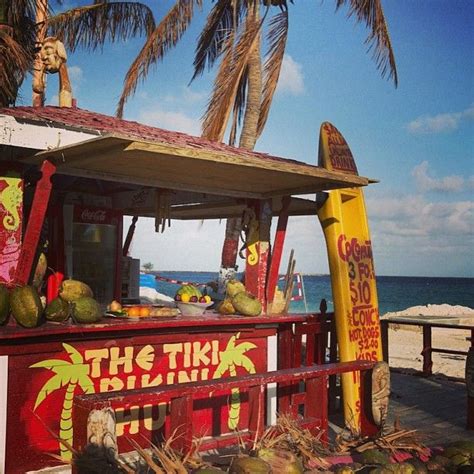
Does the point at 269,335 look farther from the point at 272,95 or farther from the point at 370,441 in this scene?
the point at 272,95

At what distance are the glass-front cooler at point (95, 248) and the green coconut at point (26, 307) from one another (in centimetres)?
302

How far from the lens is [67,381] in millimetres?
5328

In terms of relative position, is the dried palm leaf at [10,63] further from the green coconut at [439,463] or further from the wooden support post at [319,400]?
the green coconut at [439,463]

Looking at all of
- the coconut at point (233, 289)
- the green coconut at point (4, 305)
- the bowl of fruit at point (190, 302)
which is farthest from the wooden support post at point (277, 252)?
the green coconut at point (4, 305)

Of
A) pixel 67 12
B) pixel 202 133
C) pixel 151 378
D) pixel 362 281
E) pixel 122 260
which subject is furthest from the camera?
pixel 67 12

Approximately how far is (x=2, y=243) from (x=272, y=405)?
3.43 metres

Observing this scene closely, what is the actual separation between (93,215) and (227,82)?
4.54 m

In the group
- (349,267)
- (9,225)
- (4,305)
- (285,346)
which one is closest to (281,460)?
(4,305)

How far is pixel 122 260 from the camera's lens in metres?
9.50

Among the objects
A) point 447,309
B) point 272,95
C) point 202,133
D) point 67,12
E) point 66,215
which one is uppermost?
point 67,12

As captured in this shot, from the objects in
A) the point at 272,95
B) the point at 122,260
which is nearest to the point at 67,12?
the point at 272,95

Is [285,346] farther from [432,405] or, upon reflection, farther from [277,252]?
[432,405]

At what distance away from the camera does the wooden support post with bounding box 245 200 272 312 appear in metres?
7.48

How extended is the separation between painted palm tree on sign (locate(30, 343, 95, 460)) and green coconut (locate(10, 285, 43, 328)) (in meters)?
0.36
